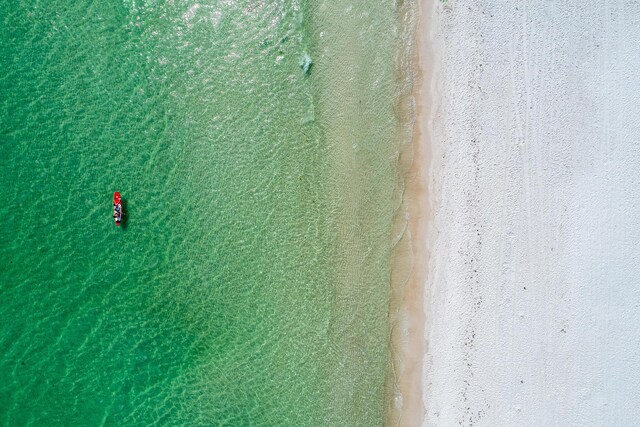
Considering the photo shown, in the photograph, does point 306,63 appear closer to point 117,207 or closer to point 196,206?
point 196,206

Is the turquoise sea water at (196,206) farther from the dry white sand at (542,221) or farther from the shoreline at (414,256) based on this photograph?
the dry white sand at (542,221)

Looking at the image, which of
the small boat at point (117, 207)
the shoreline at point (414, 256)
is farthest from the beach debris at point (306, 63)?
the small boat at point (117, 207)

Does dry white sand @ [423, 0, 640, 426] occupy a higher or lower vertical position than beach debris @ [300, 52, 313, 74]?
lower

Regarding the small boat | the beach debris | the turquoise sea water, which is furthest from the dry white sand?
the small boat

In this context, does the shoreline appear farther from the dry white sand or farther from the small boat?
the small boat

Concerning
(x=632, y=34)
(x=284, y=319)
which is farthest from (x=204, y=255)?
(x=632, y=34)


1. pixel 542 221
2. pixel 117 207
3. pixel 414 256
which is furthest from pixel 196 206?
pixel 542 221
